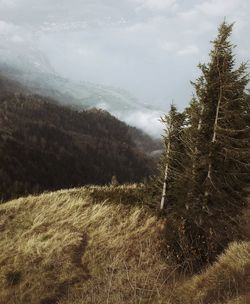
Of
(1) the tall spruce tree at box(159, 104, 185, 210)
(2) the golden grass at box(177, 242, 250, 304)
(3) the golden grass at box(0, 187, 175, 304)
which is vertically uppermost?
(1) the tall spruce tree at box(159, 104, 185, 210)

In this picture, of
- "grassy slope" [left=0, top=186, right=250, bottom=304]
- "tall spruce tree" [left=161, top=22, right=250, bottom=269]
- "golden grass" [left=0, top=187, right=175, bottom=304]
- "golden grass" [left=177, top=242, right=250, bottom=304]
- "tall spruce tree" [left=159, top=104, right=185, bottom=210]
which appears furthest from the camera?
"tall spruce tree" [left=159, top=104, right=185, bottom=210]

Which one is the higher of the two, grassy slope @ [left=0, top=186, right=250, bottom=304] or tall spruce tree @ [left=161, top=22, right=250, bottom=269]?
tall spruce tree @ [left=161, top=22, right=250, bottom=269]

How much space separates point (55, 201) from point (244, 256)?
483 inches

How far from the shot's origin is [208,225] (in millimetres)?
17062

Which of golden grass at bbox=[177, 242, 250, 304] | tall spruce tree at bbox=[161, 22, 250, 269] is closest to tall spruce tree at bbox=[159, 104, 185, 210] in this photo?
tall spruce tree at bbox=[161, 22, 250, 269]

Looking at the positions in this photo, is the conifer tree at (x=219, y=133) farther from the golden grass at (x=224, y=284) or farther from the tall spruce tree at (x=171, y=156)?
the golden grass at (x=224, y=284)

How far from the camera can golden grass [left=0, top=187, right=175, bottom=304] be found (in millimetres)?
12953

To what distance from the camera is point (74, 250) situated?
16047 mm

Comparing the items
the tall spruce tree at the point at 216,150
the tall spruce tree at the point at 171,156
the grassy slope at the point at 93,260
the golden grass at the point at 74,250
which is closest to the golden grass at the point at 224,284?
the grassy slope at the point at 93,260

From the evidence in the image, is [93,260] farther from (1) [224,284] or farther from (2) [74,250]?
(1) [224,284]

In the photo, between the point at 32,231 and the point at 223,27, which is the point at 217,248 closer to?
the point at 32,231

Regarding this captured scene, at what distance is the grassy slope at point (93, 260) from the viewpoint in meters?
9.62

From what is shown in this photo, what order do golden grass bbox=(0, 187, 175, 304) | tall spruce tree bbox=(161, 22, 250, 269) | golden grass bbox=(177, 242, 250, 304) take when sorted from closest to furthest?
golden grass bbox=(177, 242, 250, 304) → golden grass bbox=(0, 187, 175, 304) → tall spruce tree bbox=(161, 22, 250, 269)

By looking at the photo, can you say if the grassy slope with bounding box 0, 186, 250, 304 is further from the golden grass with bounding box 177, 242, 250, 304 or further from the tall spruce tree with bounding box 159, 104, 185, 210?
the tall spruce tree with bounding box 159, 104, 185, 210
